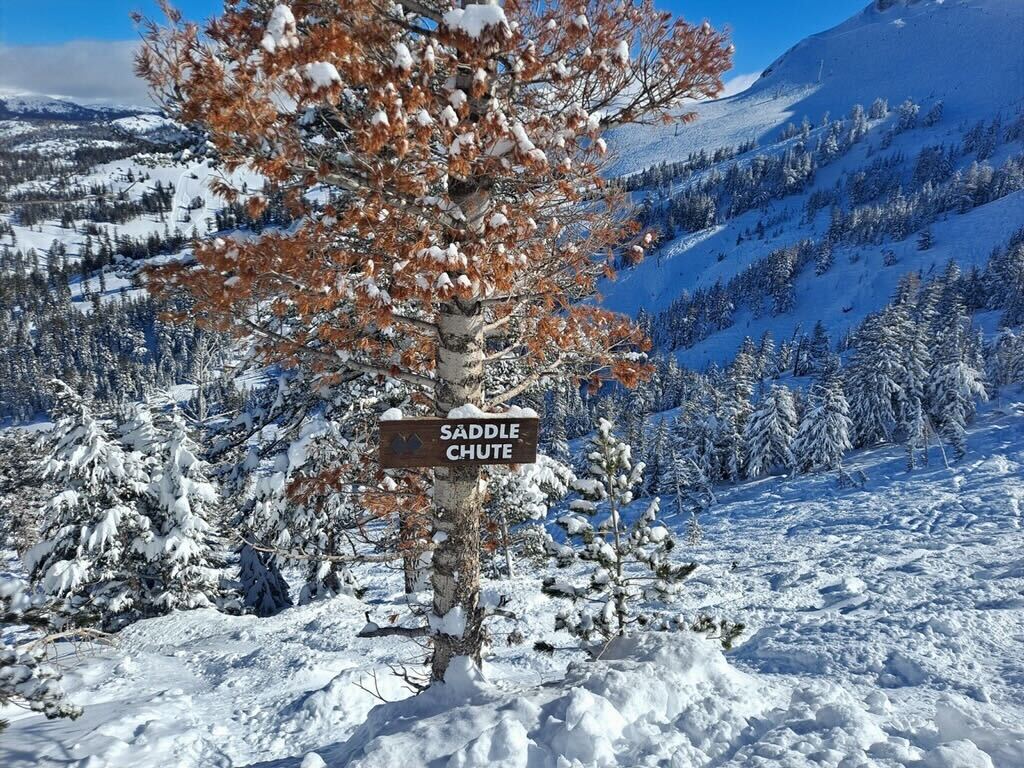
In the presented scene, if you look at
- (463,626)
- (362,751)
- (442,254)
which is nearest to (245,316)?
(442,254)

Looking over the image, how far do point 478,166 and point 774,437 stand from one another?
47.6 metres

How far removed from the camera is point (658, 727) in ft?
14.4

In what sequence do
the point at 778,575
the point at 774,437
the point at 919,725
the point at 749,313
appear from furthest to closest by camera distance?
the point at 749,313 < the point at 774,437 < the point at 778,575 < the point at 919,725

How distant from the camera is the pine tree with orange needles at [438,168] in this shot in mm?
3416

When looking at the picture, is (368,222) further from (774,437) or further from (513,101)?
(774,437)

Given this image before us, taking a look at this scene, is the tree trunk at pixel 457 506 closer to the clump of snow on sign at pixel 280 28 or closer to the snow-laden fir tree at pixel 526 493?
the snow-laden fir tree at pixel 526 493

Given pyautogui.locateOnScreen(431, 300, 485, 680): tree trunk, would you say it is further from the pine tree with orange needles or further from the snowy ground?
the snowy ground

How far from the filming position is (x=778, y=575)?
18.0m

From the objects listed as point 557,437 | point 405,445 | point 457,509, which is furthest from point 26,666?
point 557,437

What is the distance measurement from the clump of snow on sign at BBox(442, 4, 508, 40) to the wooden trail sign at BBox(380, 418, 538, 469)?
2.64m

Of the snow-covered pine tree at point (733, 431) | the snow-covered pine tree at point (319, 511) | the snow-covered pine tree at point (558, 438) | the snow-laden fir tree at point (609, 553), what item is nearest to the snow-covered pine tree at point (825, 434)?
the snow-covered pine tree at point (733, 431)

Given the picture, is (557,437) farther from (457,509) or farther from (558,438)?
(457,509)

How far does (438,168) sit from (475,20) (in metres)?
0.89

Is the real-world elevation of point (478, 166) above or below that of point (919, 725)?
above
